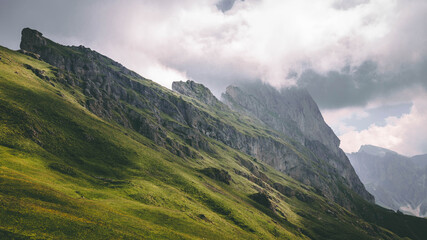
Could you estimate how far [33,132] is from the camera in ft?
369

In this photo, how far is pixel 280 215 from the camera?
18288cm

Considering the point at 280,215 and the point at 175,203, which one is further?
the point at 280,215

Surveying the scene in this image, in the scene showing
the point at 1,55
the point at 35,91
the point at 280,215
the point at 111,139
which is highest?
the point at 1,55

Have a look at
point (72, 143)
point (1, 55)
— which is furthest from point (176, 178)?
point (1, 55)

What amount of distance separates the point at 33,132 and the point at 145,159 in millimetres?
59261

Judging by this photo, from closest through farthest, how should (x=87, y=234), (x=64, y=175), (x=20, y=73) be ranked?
(x=87, y=234), (x=64, y=175), (x=20, y=73)

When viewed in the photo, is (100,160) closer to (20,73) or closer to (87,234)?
(87,234)

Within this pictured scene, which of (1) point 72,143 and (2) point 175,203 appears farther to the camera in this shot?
(1) point 72,143

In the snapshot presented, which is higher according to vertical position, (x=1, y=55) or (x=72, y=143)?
(x=1, y=55)

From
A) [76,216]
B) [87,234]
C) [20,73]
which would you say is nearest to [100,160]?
[76,216]

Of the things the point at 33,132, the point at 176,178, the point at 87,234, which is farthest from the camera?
the point at 176,178

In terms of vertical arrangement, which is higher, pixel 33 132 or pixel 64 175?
pixel 33 132

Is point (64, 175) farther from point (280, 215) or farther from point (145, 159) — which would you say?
point (280, 215)

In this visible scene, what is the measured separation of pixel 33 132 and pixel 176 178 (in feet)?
243
